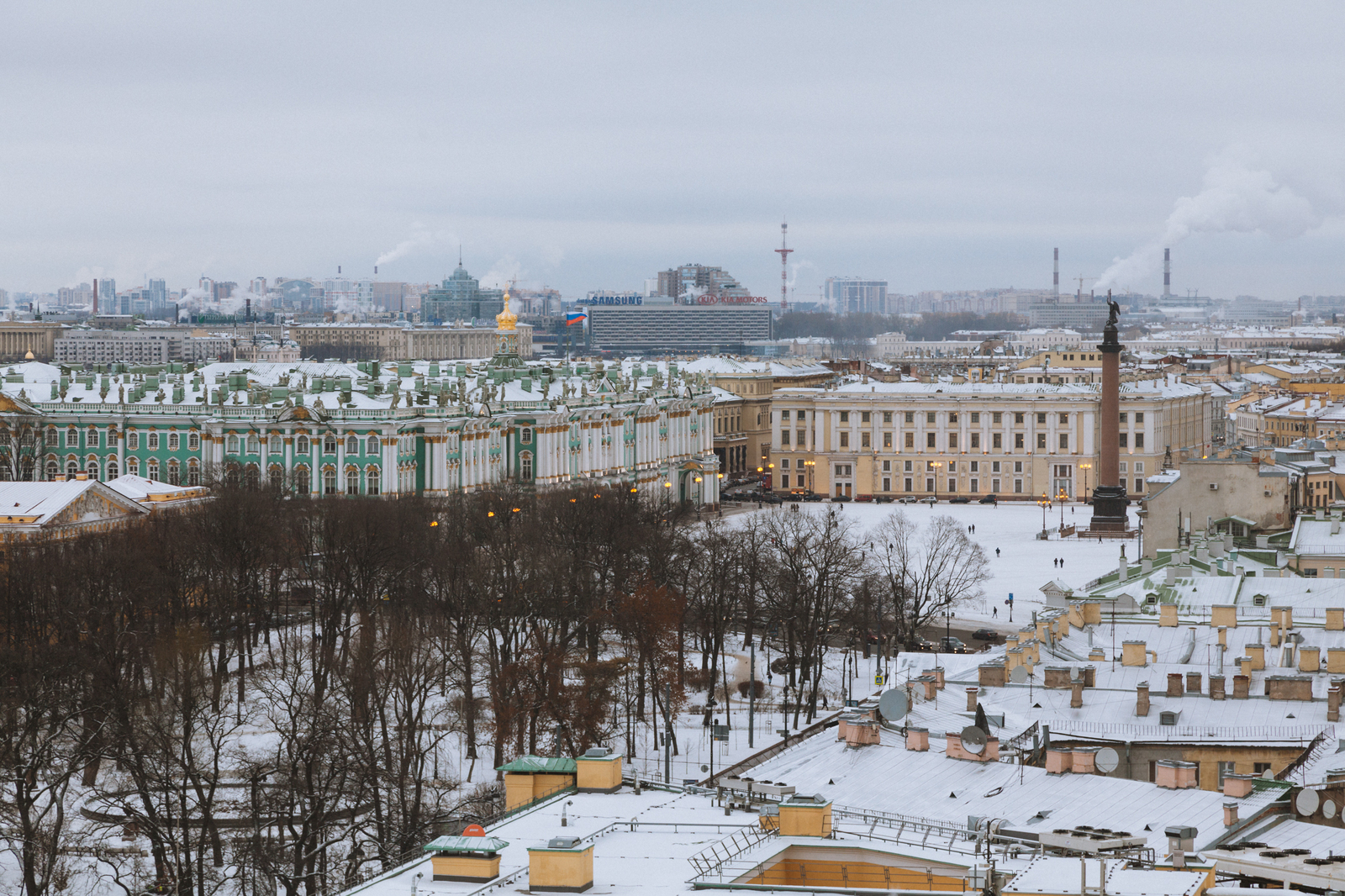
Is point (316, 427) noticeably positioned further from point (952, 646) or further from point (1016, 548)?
point (952, 646)

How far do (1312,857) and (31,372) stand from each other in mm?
95301

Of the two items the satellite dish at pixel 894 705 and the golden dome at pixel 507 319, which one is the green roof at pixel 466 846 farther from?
the golden dome at pixel 507 319

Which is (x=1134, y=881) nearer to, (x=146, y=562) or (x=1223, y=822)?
(x=1223, y=822)

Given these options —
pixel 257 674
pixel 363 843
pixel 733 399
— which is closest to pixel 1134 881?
pixel 363 843

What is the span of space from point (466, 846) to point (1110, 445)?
292 feet

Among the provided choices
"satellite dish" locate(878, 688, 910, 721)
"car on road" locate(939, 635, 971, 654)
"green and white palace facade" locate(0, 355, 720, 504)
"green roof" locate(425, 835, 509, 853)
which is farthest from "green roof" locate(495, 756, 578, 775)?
"green and white palace facade" locate(0, 355, 720, 504)

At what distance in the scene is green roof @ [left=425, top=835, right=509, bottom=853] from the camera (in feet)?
76.0

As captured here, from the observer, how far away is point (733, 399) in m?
149

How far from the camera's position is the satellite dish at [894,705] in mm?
34844

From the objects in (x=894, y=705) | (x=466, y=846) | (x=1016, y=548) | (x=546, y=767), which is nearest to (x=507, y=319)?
(x=1016, y=548)

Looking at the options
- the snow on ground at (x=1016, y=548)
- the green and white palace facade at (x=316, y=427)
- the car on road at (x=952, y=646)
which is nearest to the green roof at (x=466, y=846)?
the car on road at (x=952, y=646)

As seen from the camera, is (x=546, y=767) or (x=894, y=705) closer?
(x=546, y=767)

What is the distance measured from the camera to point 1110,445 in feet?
356

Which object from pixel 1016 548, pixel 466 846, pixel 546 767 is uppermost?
pixel 466 846
